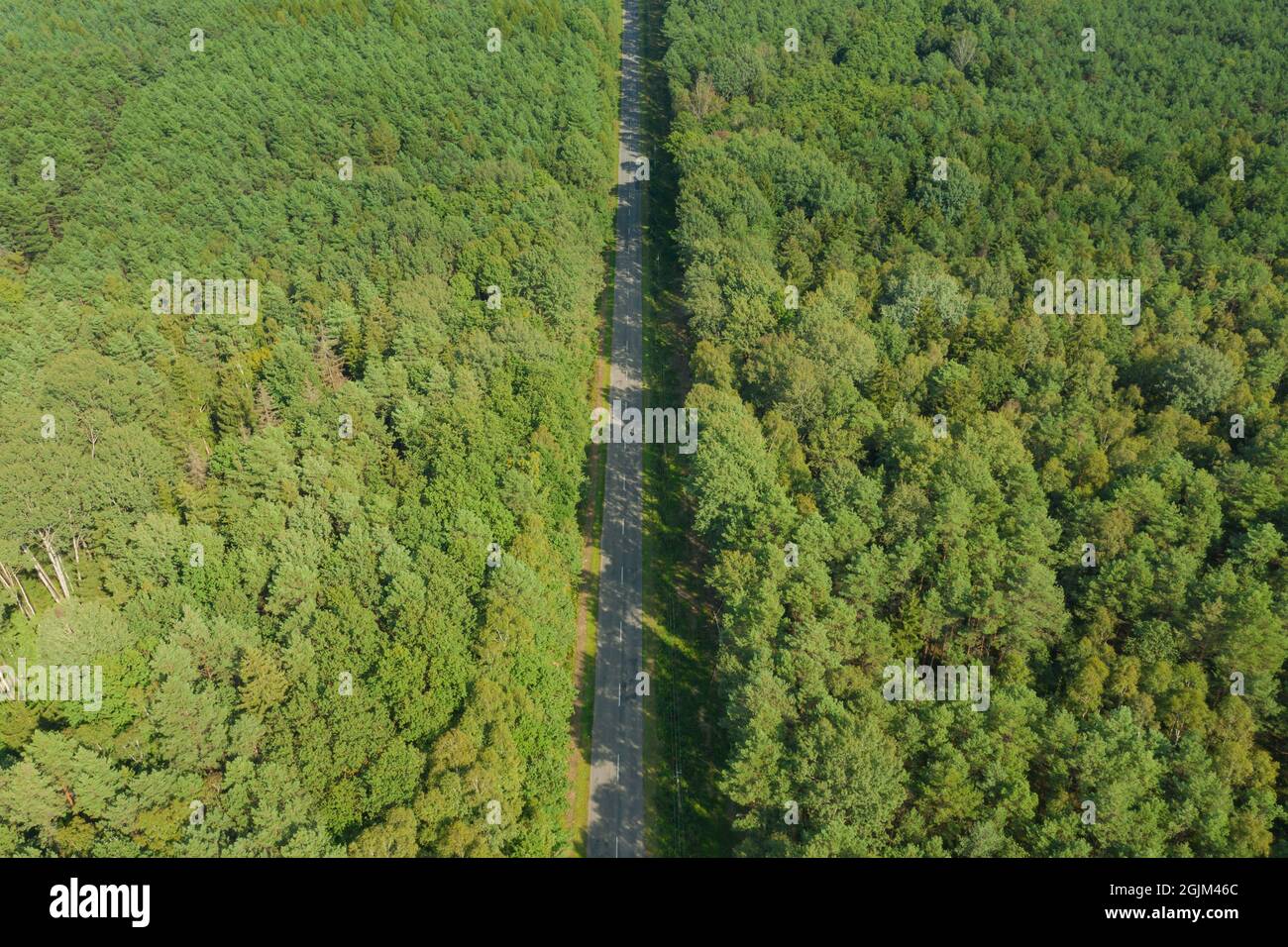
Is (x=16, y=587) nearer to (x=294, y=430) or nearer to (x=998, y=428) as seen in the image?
(x=294, y=430)

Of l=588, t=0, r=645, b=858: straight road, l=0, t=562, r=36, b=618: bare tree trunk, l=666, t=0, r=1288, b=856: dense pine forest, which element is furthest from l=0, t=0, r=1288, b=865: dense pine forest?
l=0, t=562, r=36, b=618: bare tree trunk

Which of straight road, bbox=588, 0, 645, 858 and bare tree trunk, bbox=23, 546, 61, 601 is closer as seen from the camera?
straight road, bbox=588, 0, 645, 858

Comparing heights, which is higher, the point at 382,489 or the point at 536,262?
the point at 536,262

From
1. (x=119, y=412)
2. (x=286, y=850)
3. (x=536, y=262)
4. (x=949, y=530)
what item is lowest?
(x=286, y=850)

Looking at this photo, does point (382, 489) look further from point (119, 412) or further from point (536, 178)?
point (536, 178)

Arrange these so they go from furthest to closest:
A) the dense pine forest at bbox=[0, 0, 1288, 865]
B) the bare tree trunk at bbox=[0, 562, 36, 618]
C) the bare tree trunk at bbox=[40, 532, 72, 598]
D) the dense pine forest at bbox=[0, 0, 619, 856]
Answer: the bare tree trunk at bbox=[0, 562, 36, 618] < the bare tree trunk at bbox=[40, 532, 72, 598] < the dense pine forest at bbox=[0, 0, 1288, 865] < the dense pine forest at bbox=[0, 0, 619, 856]

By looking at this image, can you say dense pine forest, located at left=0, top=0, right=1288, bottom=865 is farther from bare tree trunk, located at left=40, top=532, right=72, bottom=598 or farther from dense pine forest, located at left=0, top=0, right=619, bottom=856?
bare tree trunk, located at left=40, top=532, right=72, bottom=598

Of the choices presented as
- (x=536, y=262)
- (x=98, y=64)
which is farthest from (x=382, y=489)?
(x=98, y=64)
